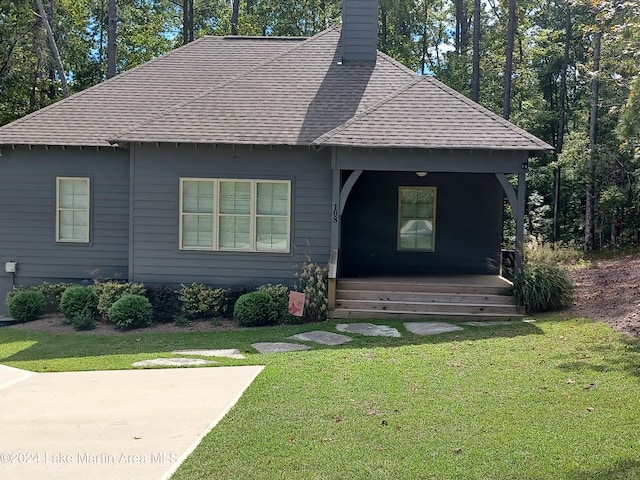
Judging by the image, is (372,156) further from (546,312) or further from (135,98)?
(135,98)

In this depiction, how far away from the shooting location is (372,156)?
10617 millimetres

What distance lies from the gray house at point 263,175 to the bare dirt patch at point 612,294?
1.87 meters

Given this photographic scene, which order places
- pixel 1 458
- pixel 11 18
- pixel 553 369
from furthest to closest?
1. pixel 11 18
2. pixel 553 369
3. pixel 1 458

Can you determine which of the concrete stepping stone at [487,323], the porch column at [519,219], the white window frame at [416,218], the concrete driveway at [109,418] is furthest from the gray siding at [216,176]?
the concrete driveway at [109,418]

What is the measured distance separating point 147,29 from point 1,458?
25665 mm

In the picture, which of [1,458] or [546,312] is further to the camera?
[546,312]

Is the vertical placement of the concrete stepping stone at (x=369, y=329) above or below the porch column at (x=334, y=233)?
below

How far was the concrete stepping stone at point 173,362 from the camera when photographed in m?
7.64

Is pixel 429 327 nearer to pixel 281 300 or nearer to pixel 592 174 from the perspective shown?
pixel 281 300

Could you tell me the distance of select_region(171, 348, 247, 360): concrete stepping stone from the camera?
26.6ft

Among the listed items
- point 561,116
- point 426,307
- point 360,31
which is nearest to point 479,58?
point 561,116

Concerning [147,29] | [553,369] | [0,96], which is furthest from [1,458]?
[147,29]

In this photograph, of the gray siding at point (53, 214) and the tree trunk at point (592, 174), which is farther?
the tree trunk at point (592, 174)

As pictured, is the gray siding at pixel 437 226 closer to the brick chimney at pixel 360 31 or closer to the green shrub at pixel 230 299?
the green shrub at pixel 230 299
